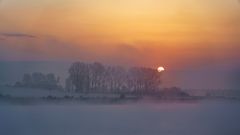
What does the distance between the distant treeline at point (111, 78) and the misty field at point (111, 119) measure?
0.10m

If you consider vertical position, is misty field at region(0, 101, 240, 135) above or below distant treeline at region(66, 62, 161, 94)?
below

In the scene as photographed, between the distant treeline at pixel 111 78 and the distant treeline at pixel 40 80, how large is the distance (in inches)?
3.4

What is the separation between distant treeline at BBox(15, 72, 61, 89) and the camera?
2.92m

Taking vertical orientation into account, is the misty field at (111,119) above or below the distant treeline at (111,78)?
below

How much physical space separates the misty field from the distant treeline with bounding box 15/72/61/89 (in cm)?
11

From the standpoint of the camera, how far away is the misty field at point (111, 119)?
9.62 feet

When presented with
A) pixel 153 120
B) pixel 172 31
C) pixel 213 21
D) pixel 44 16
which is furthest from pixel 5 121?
pixel 213 21

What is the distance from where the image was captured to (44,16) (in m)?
2.93

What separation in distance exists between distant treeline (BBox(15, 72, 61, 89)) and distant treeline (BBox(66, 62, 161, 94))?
0.28ft

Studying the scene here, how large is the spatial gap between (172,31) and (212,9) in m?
0.25

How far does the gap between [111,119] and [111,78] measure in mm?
220

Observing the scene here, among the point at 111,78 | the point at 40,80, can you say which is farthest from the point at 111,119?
the point at 40,80

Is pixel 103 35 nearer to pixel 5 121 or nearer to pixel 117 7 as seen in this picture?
pixel 117 7

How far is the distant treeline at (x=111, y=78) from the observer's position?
2879 millimetres
